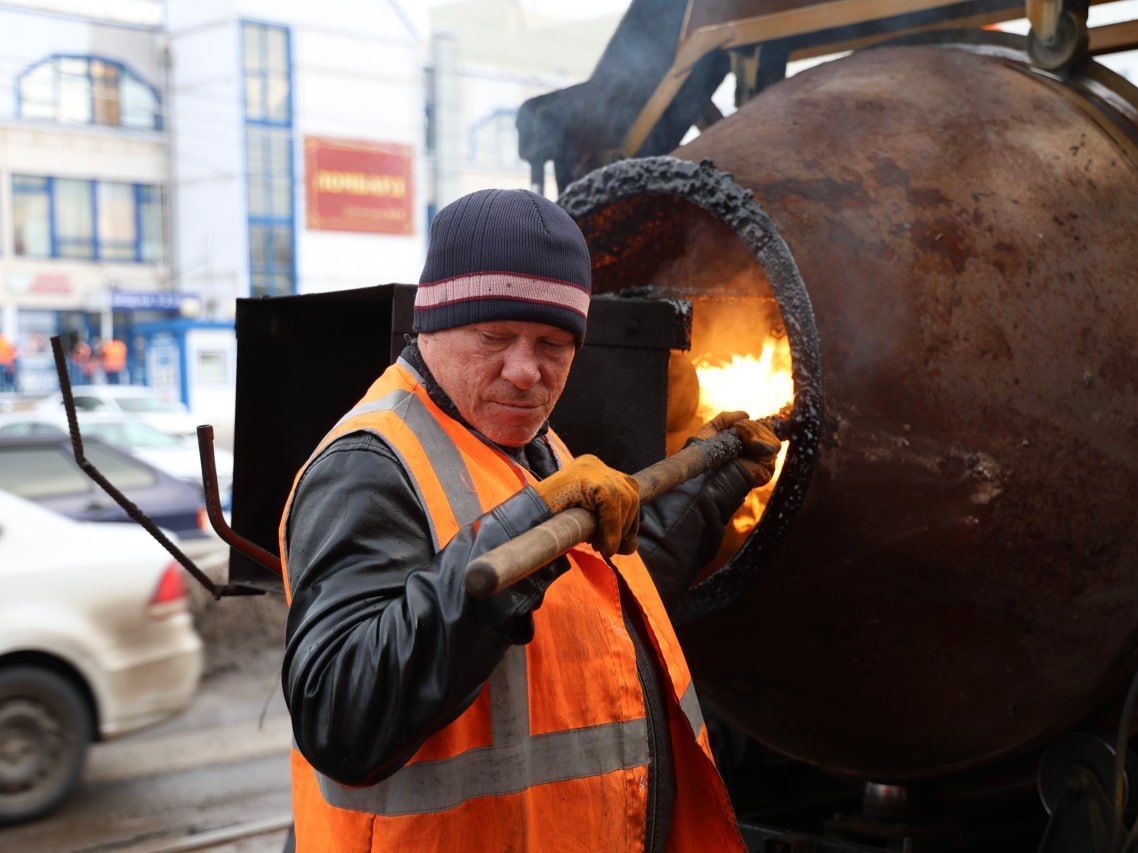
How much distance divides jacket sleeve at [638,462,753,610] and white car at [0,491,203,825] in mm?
3789

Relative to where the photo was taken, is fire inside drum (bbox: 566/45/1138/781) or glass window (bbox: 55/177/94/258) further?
glass window (bbox: 55/177/94/258)

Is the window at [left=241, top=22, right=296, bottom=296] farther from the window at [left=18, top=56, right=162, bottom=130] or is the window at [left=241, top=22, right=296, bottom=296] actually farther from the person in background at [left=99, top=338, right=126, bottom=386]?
the person in background at [left=99, top=338, right=126, bottom=386]

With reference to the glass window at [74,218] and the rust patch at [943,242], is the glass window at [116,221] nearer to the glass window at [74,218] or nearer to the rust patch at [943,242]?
the glass window at [74,218]

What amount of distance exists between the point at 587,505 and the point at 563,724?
361mm

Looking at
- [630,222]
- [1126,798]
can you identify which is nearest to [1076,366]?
[1126,798]

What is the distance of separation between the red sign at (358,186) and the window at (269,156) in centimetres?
62

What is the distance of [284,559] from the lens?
1787mm

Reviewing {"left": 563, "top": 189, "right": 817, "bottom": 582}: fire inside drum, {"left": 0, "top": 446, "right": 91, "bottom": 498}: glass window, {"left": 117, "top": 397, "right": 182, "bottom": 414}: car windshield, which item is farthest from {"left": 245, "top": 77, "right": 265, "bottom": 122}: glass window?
{"left": 563, "top": 189, "right": 817, "bottom": 582}: fire inside drum

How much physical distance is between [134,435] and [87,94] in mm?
17246

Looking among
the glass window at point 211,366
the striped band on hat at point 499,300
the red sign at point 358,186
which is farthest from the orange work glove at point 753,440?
the glass window at point 211,366

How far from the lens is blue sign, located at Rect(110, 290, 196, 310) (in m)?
26.6

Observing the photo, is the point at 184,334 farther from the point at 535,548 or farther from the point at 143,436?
the point at 535,548

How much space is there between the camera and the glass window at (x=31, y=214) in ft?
84.6

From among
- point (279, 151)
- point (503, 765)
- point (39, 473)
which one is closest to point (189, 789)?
point (39, 473)
